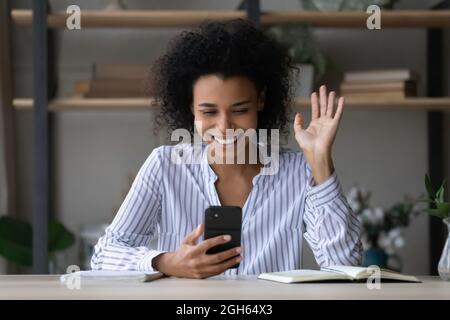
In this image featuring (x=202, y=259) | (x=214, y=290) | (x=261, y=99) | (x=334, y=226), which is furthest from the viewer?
(x=261, y=99)

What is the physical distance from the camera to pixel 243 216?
1.90 meters

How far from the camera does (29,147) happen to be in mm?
3309

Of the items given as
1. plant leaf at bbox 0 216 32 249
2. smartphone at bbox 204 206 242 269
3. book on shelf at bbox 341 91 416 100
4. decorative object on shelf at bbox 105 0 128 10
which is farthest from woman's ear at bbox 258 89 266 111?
plant leaf at bbox 0 216 32 249

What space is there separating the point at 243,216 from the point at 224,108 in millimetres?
264

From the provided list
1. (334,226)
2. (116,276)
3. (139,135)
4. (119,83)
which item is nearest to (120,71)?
(119,83)

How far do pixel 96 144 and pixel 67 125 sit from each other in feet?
0.45

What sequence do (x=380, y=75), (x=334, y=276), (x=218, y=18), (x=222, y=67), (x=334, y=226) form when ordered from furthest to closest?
(x=380, y=75) → (x=218, y=18) → (x=222, y=67) → (x=334, y=226) → (x=334, y=276)

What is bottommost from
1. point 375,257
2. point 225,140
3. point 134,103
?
point 375,257

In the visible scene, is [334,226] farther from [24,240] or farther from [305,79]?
[24,240]

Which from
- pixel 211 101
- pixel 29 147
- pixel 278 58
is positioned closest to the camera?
pixel 211 101

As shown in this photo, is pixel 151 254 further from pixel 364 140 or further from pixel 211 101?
pixel 364 140

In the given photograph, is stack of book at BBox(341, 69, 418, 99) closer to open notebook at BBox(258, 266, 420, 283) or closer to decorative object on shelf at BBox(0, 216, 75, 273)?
decorative object on shelf at BBox(0, 216, 75, 273)

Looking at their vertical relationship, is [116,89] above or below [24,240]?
above
